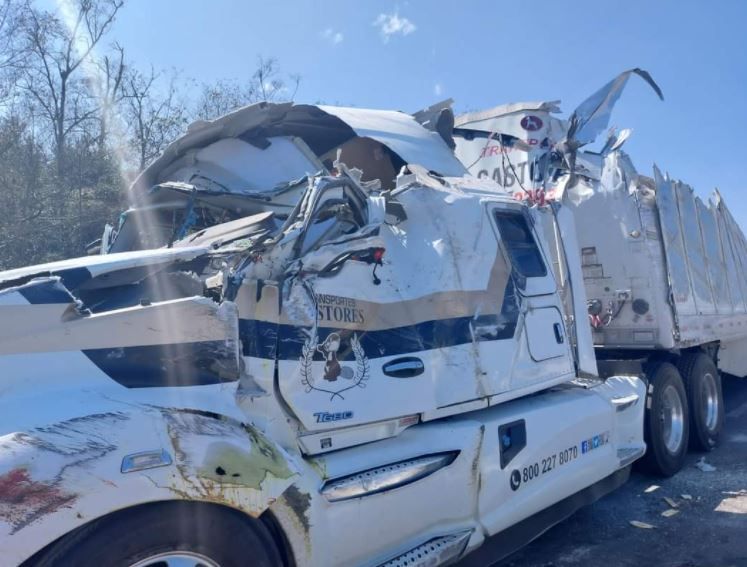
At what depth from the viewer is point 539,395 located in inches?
199

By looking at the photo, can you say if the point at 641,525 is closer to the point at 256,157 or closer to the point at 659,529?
the point at 659,529

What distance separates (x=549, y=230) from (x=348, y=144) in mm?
1873

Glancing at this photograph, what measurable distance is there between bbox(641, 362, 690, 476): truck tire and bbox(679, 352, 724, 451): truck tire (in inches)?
7.4

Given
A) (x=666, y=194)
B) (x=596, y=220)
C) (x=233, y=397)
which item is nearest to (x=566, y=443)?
(x=233, y=397)

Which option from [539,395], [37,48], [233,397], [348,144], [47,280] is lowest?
[539,395]

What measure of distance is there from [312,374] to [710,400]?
617 cm

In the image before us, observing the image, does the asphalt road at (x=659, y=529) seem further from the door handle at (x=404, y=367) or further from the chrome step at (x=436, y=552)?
the door handle at (x=404, y=367)

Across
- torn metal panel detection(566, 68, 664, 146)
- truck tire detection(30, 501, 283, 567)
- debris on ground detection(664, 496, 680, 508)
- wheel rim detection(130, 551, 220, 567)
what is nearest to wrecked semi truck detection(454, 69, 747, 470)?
torn metal panel detection(566, 68, 664, 146)

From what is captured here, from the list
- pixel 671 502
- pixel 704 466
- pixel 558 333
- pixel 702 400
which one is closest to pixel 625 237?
pixel 702 400

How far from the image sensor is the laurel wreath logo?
11.2 ft

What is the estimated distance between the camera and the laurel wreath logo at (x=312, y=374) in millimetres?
3404

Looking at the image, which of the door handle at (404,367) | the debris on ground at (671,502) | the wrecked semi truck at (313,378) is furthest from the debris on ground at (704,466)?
the door handle at (404,367)

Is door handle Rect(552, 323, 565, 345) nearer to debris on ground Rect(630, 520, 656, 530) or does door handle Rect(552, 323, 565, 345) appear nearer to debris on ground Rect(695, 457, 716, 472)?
debris on ground Rect(630, 520, 656, 530)

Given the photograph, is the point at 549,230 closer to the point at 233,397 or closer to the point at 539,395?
the point at 539,395
